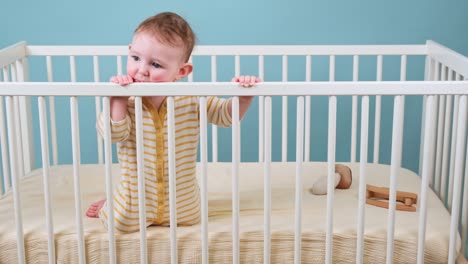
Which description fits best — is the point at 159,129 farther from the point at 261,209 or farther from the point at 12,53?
the point at 12,53

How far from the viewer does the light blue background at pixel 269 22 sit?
2559mm

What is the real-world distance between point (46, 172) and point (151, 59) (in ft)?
1.03

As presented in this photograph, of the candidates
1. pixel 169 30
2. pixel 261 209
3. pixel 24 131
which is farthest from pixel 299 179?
pixel 24 131

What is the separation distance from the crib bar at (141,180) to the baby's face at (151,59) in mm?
138

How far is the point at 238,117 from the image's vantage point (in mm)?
1584

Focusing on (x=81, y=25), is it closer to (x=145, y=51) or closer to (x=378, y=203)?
(x=145, y=51)

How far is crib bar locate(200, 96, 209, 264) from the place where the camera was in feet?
5.16

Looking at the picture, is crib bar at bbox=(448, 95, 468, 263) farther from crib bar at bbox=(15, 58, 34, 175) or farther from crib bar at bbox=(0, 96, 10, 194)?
crib bar at bbox=(15, 58, 34, 175)

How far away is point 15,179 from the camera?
1.64 m

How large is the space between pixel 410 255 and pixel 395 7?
107 cm

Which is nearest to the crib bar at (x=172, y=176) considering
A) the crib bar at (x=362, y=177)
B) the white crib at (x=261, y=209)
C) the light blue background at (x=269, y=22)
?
the white crib at (x=261, y=209)

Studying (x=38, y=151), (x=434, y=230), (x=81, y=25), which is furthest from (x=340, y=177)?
(x=38, y=151)

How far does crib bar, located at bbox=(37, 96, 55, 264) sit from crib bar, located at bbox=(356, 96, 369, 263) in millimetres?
614

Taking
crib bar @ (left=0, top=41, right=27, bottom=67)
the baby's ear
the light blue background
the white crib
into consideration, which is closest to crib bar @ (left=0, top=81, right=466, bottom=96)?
the white crib
